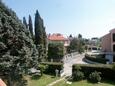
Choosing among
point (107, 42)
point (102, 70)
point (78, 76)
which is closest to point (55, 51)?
point (102, 70)

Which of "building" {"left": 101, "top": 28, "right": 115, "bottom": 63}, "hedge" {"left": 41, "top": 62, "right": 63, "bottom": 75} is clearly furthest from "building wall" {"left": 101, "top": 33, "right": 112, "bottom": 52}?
"hedge" {"left": 41, "top": 62, "right": 63, "bottom": 75}

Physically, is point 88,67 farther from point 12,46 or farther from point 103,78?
point 12,46

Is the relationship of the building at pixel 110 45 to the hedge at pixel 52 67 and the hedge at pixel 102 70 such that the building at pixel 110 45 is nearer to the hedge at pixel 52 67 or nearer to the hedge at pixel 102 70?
the hedge at pixel 52 67

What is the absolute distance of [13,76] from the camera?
21406mm

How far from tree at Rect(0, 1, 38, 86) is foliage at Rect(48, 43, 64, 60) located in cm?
2840

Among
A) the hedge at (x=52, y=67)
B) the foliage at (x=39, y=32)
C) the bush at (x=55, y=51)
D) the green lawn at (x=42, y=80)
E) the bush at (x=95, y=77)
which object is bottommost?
the green lawn at (x=42, y=80)

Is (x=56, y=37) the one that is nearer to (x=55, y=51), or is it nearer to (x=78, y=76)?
(x=55, y=51)

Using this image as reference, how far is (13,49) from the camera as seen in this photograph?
2125 cm

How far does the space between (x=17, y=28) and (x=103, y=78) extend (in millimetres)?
15194

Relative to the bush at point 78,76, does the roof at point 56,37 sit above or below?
above

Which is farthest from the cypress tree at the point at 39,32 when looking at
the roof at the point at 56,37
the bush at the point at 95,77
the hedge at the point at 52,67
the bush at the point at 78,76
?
the roof at the point at 56,37

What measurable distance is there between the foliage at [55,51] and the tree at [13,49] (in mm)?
28400

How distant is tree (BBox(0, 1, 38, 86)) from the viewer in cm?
2048

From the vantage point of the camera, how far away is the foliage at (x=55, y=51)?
5059cm
